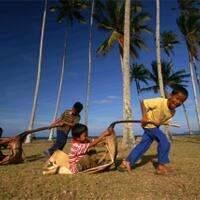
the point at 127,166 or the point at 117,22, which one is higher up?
the point at 117,22

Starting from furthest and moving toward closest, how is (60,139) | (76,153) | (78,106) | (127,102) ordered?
1. (127,102)
2. (60,139)
3. (78,106)
4. (76,153)

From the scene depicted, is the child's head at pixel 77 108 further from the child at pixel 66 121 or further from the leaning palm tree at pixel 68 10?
the leaning palm tree at pixel 68 10

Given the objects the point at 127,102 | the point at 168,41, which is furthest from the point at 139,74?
the point at 127,102

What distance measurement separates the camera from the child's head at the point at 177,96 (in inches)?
197

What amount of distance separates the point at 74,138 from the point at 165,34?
109 feet

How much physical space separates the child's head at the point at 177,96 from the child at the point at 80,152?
153cm

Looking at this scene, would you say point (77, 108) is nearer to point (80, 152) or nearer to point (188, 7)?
point (80, 152)

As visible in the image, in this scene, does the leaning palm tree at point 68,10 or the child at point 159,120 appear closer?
the child at point 159,120

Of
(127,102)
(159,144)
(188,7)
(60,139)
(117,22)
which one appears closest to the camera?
(159,144)

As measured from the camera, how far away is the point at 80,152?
5.16 m

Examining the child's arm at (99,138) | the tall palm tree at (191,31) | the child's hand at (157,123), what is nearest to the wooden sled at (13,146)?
the child's arm at (99,138)

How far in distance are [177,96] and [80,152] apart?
2208 millimetres

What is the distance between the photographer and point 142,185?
4.09 meters

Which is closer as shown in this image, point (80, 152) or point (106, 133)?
point (80, 152)
